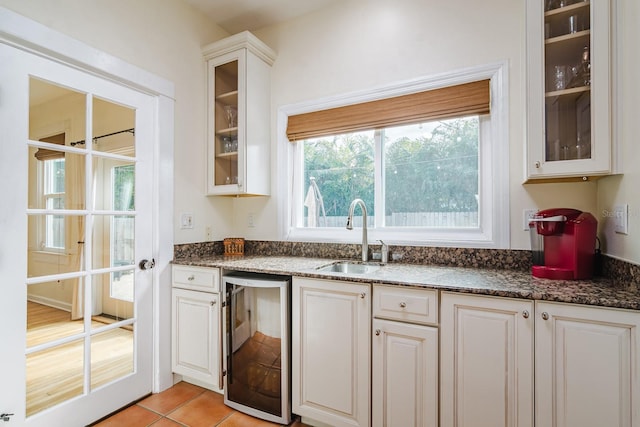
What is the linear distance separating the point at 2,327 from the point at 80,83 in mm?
1316

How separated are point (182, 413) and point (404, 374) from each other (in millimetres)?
1379

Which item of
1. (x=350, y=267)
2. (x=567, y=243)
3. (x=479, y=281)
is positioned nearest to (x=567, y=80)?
(x=567, y=243)

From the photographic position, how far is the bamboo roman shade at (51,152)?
165cm

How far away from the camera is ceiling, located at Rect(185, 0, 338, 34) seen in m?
2.44

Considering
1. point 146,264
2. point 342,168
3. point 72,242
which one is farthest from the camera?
point 342,168

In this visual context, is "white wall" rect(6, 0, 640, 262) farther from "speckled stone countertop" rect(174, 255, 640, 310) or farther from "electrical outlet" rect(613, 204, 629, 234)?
"speckled stone countertop" rect(174, 255, 640, 310)

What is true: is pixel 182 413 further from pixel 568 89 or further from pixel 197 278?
pixel 568 89

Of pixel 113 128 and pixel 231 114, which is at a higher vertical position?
pixel 231 114

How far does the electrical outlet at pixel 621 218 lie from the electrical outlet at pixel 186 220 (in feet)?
8.37

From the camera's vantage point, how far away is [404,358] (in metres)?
1.52

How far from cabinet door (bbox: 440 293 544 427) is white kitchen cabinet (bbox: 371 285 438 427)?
5 centimetres

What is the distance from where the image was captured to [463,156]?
6.86 feet

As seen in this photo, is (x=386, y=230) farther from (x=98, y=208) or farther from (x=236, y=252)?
(x=98, y=208)

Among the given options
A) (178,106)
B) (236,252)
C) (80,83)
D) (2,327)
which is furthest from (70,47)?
(236,252)
